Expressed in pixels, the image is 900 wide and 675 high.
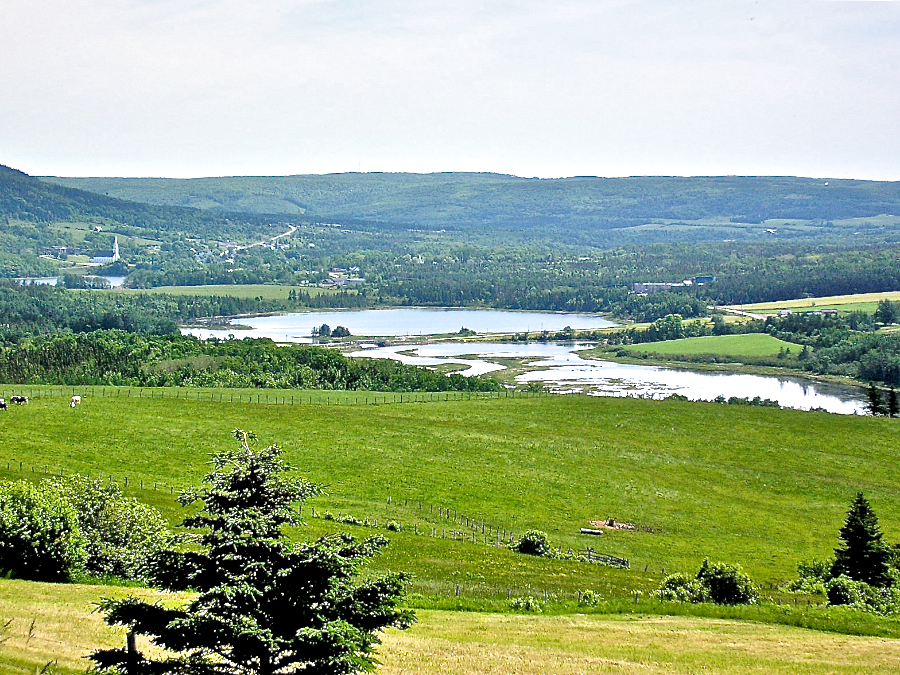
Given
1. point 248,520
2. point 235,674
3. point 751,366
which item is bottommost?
point 751,366

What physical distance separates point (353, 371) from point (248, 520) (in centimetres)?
7779

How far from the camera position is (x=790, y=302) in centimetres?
18588

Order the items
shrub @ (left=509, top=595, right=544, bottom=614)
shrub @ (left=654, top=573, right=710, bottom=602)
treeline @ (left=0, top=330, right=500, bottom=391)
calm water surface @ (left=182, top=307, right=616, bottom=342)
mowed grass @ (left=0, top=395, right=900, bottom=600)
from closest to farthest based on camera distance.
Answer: shrub @ (left=509, top=595, right=544, bottom=614) < shrub @ (left=654, top=573, right=710, bottom=602) < mowed grass @ (left=0, top=395, right=900, bottom=600) < treeline @ (left=0, top=330, right=500, bottom=391) < calm water surface @ (left=182, top=307, right=616, bottom=342)

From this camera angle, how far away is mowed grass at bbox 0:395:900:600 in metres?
37.8

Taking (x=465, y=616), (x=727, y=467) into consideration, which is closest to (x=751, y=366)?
(x=727, y=467)

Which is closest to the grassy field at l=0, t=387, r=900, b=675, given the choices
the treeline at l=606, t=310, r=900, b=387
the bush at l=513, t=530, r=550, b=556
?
the bush at l=513, t=530, r=550, b=556

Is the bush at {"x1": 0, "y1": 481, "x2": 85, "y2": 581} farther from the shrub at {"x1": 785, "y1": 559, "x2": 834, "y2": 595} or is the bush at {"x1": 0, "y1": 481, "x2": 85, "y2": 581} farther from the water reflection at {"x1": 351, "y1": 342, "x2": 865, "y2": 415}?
the water reflection at {"x1": 351, "y1": 342, "x2": 865, "y2": 415}

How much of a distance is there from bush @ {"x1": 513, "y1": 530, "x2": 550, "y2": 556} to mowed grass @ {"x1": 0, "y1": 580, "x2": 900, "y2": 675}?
11.1 meters

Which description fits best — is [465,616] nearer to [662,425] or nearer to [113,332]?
[662,425]

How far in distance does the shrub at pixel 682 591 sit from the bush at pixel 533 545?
23.4ft

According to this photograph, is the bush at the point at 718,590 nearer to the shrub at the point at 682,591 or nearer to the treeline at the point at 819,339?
the shrub at the point at 682,591

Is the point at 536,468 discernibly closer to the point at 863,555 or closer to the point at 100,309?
the point at 863,555

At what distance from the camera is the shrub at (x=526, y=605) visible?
26781 millimetres

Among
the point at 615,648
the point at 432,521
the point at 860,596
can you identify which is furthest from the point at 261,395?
the point at 615,648
